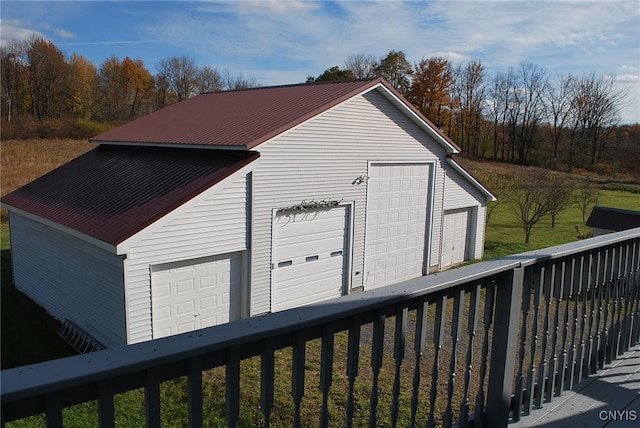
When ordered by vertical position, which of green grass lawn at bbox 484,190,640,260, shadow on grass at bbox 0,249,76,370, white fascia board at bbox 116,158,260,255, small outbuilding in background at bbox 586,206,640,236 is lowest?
shadow on grass at bbox 0,249,76,370

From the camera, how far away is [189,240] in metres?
8.47

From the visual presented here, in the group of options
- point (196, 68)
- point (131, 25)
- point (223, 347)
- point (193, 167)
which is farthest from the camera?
point (196, 68)

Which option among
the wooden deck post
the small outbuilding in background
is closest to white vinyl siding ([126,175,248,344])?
the wooden deck post

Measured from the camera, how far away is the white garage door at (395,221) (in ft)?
41.0

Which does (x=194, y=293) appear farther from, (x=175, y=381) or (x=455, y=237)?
(x=455, y=237)

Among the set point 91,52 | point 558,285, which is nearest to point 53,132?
point 91,52

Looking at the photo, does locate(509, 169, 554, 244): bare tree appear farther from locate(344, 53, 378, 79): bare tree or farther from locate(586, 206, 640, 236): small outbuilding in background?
locate(344, 53, 378, 79): bare tree

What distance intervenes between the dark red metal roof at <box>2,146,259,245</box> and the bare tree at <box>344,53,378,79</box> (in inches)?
1529

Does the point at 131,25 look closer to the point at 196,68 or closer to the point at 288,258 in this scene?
the point at 288,258

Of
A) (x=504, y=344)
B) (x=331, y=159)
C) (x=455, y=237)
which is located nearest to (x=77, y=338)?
(x=331, y=159)

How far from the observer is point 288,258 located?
1042 cm

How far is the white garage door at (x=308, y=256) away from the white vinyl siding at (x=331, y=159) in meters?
0.30

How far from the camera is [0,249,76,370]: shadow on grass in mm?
8125

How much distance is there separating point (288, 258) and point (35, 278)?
5.78 meters
